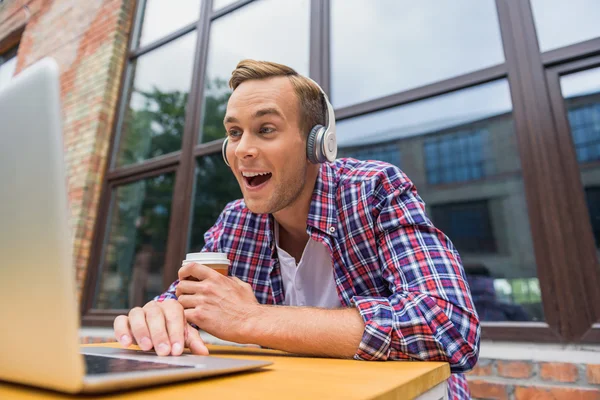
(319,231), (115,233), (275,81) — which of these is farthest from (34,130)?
(115,233)

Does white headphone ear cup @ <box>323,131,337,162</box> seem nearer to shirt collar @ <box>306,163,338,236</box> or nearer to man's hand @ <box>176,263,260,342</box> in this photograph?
shirt collar @ <box>306,163,338,236</box>

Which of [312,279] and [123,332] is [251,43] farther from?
[123,332]

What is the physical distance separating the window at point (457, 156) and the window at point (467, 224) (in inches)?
7.0

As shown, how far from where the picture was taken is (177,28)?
3.45 metres

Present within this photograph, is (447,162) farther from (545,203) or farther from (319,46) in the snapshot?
(319,46)

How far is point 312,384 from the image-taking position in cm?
44

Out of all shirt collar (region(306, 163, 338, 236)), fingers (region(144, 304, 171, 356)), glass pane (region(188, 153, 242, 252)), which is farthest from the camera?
glass pane (region(188, 153, 242, 252))

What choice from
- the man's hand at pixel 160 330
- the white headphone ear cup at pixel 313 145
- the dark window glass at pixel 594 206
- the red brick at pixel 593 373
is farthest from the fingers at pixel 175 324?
the dark window glass at pixel 594 206

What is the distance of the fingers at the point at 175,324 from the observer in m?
0.65

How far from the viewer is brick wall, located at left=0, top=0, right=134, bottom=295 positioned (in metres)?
3.20

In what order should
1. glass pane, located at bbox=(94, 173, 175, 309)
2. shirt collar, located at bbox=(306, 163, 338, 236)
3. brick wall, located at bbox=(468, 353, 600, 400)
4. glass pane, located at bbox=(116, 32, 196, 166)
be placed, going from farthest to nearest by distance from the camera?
glass pane, located at bbox=(116, 32, 196, 166) < glass pane, located at bbox=(94, 173, 175, 309) < brick wall, located at bbox=(468, 353, 600, 400) < shirt collar, located at bbox=(306, 163, 338, 236)

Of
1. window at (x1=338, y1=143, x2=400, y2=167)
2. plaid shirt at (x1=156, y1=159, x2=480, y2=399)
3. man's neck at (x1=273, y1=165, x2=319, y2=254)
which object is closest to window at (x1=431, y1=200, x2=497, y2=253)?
window at (x1=338, y1=143, x2=400, y2=167)

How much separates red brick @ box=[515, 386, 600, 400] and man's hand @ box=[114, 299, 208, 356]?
124 centimetres

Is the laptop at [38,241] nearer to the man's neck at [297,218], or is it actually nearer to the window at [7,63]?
the man's neck at [297,218]
